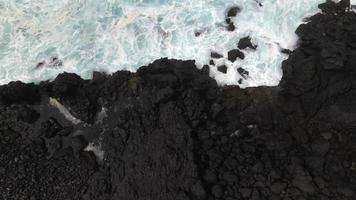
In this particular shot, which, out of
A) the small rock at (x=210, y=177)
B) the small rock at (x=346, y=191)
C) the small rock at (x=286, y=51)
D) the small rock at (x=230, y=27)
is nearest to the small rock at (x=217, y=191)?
the small rock at (x=210, y=177)

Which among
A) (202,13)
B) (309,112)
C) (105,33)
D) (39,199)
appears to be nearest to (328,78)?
(309,112)

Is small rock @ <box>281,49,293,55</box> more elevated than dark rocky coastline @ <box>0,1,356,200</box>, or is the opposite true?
small rock @ <box>281,49,293,55</box>

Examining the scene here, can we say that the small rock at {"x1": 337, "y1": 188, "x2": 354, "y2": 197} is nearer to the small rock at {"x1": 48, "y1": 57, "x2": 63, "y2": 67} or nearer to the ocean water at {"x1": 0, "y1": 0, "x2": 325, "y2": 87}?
the ocean water at {"x1": 0, "y1": 0, "x2": 325, "y2": 87}

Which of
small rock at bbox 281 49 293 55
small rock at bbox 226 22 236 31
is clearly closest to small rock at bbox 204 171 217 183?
small rock at bbox 281 49 293 55

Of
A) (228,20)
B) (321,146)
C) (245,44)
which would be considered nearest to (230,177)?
(321,146)

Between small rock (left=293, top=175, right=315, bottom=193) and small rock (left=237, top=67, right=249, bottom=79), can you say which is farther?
small rock (left=237, top=67, right=249, bottom=79)

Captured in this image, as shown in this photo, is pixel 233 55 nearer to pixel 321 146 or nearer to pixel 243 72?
pixel 243 72

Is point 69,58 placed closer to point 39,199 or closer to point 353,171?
point 39,199

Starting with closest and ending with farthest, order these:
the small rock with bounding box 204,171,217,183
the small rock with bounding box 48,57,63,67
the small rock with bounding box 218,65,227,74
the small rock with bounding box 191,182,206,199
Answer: the small rock with bounding box 191,182,206,199 < the small rock with bounding box 204,171,217,183 < the small rock with bounding box 218,65,227,74 < the small rock with bounding box 48,57,63,67
